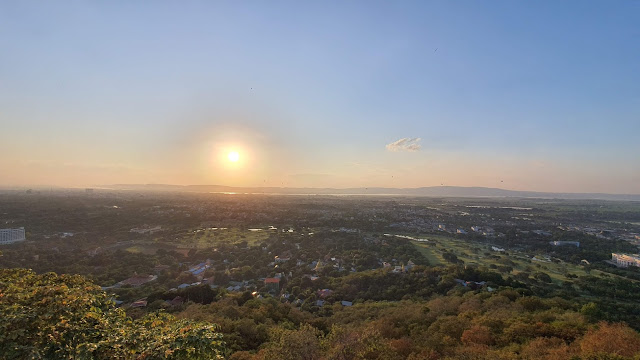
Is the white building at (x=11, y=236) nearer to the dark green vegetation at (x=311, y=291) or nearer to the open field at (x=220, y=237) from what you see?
the dark green vegetation at (x=311, y=291)

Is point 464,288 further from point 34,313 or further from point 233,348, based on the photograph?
point 34,313

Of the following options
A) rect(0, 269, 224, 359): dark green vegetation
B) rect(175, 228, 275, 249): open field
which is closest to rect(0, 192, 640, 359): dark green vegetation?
rect(0, 269, 224, 359): dark green vegetation

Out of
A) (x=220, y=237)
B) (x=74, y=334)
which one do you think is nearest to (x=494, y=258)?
(x=220, y=237)

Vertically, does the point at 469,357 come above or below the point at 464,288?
above

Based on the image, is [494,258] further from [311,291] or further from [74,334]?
[74,334]

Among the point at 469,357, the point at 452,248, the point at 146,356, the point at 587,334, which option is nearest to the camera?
the point at 146,356

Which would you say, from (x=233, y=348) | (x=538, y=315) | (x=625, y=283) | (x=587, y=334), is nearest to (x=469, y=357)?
(x=587, y=334)
